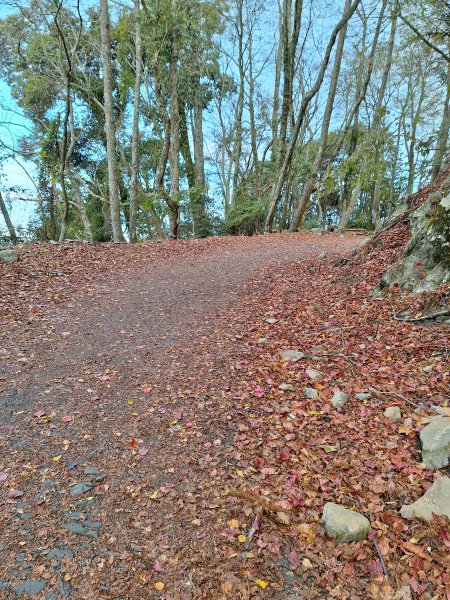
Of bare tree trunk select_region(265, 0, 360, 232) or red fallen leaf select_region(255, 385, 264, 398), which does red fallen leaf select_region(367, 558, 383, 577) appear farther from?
bare tree trunk select_region(265, 0, 360, 232)

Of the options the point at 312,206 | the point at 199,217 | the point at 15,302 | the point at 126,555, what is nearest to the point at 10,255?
the point at 15,302

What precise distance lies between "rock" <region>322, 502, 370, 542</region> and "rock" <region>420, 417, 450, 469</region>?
68 centimetres

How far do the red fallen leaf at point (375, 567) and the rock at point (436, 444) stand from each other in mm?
816

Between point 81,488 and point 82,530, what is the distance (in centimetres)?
34

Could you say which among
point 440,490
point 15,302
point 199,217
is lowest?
point 440,490

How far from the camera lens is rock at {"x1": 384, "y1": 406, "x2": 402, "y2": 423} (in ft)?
9.65

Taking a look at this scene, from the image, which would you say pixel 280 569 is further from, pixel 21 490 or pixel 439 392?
pixel 439 392

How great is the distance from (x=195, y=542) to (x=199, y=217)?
1426 centimetres

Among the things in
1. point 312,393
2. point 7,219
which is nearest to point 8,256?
point 312,393

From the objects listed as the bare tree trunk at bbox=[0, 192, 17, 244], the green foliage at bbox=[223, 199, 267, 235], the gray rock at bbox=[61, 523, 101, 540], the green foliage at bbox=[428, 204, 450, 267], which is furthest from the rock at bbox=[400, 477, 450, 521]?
the bare tree trunk at bbox=[0, 192, 17, 244]

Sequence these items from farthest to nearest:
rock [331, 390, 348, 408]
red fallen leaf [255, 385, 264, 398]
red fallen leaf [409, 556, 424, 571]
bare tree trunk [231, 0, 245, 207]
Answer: bare tree trunk [231, 0, 245, 207], red fallen leaf [255, 385, 264, 398], rock [331, 390, 348, 408], red fallen leaf [409, 556, 424, 571]

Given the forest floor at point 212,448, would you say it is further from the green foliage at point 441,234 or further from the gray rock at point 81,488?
the green foliage at point 441,234

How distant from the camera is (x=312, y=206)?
92.6ft

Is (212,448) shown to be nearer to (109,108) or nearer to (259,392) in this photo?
(259,392)
